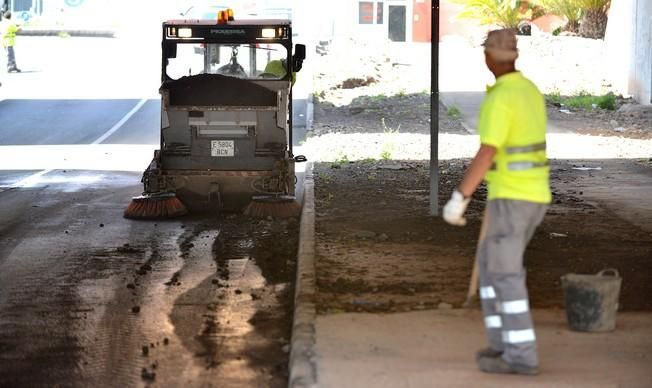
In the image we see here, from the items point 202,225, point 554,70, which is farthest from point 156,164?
point 554,70

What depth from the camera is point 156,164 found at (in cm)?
1519

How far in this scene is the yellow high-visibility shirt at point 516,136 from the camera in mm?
7027

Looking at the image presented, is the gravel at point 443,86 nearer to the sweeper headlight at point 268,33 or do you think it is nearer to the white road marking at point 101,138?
the white road marking at point 101,138

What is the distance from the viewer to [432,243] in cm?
1245

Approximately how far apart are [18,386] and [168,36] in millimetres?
8864

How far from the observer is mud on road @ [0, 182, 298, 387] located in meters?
8.14

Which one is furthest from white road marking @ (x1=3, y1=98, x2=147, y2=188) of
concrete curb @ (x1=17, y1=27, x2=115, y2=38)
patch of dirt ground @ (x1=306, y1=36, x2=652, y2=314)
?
concrete curb @ (x1=17, y1=27, x2=115, y2=38)

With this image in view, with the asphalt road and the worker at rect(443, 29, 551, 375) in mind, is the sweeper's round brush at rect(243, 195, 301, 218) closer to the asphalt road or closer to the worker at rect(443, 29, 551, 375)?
the asphalt road

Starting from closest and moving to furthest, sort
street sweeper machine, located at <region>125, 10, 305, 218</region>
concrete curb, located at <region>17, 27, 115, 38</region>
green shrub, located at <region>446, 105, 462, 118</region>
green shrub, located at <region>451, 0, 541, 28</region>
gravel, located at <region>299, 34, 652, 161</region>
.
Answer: street sweeper machine, located at <region>125, 10, 305, 218</region> → gravel, located at <region>299, 34, 652, 161</region> → green shrub, located at <region>446, 105, 462, 118</region> → green shrub, located at <region>451, 0, 541, 28</region> → concrete curb, located at <region>17, 27, 115, 38</region>

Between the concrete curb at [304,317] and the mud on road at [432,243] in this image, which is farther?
the mud on road at [432,243]

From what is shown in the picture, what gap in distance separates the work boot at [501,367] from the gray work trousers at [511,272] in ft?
0.10

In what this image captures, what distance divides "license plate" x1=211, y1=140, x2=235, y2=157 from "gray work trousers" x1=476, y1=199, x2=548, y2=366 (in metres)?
8.53

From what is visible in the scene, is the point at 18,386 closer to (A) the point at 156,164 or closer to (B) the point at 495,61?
(B) the point at 495,61

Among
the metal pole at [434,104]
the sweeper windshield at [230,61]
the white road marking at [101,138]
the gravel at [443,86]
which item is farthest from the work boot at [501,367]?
the gravel at [443,86]
